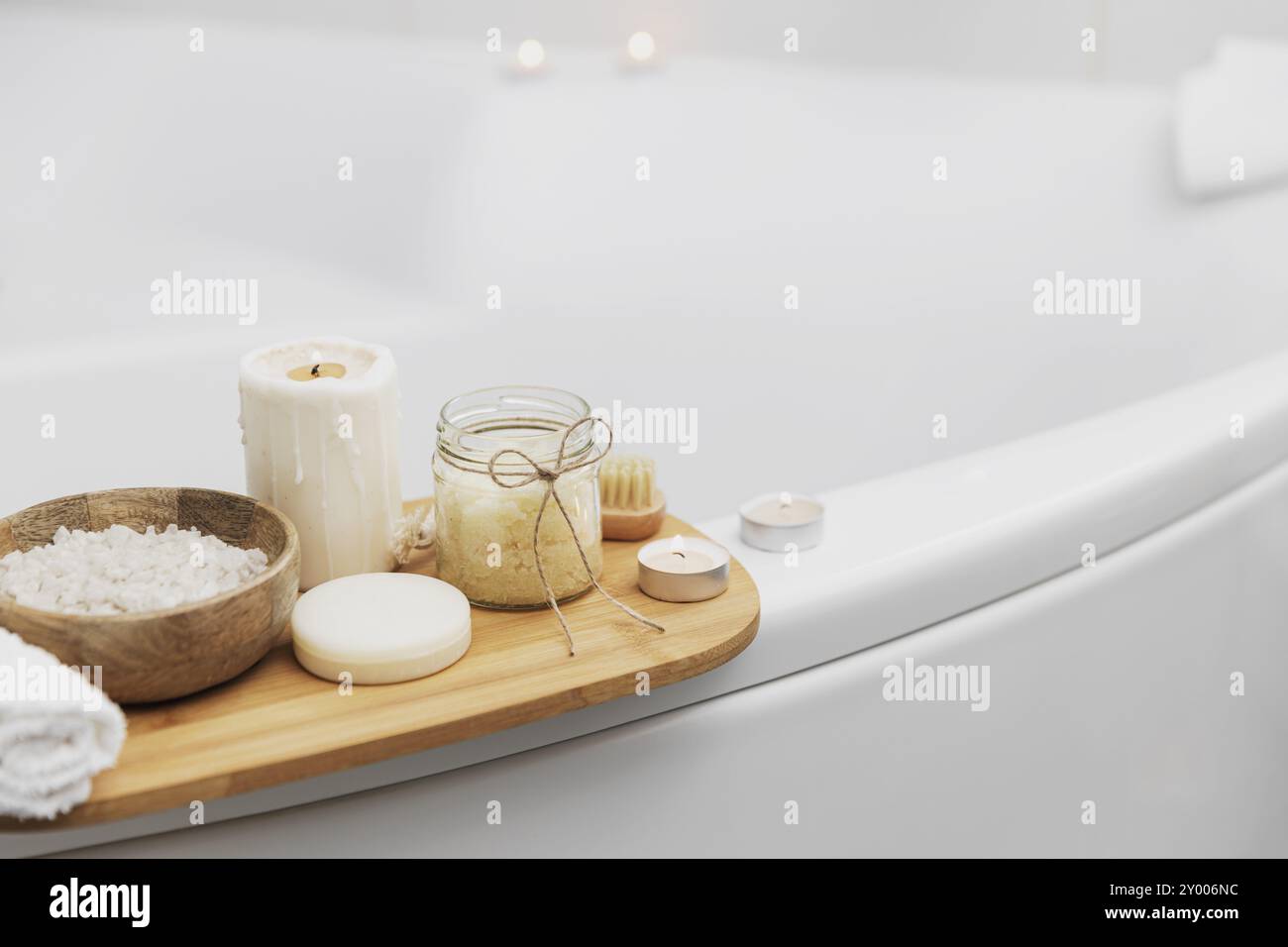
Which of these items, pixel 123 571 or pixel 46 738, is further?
pixel 123 571

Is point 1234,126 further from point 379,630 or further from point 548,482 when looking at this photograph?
point 379,630

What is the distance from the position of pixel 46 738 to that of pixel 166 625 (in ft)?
0.24

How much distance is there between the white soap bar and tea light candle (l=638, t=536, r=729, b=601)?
0.39ft

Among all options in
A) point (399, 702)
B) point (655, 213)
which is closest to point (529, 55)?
point (655, 213)

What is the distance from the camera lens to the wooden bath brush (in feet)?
2.67

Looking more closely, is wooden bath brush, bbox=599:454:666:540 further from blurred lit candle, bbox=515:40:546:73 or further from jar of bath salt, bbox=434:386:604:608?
blurred lit candle, bbox=515:40:546:73

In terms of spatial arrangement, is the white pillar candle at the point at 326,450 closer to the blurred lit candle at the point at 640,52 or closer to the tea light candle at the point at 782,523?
the tea light candle at the point at 782,523

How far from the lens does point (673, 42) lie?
2043 mm

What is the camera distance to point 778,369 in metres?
1.82

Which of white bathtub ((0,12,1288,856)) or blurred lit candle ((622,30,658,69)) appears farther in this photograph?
blurred lit candle ((622,30,658,69))

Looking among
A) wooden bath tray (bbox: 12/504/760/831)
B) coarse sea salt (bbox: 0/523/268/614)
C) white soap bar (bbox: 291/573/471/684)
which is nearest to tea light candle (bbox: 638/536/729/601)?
wooden bath tray (bbox: 12/504/760/831)

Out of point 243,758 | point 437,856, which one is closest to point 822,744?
point 437,856

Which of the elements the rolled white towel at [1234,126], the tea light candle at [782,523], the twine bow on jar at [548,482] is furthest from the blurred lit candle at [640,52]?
the twine bow on jar at [548,482]
